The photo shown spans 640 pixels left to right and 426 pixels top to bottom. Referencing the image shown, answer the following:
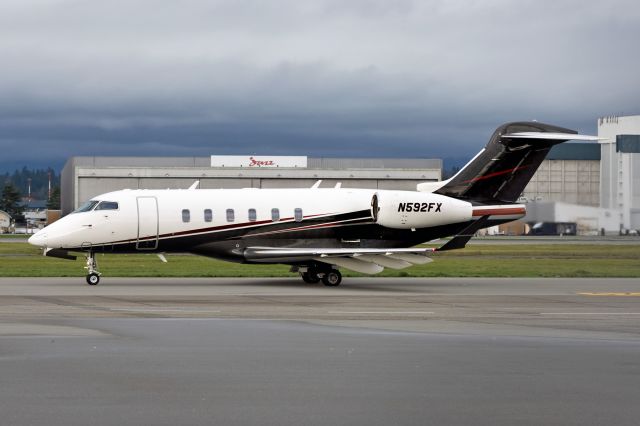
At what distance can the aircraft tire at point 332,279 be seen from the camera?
31172 mm

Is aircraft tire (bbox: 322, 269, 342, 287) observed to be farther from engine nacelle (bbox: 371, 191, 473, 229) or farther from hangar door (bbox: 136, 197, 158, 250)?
hangar door (bbox: 136, 197, 158, 250)

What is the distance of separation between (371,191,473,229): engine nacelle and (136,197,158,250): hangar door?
23.4 feet

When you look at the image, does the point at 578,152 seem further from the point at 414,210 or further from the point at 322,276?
the point at 322,276

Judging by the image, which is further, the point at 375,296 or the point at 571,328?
the point at 375,296

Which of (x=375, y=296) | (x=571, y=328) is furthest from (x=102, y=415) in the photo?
(x=375, y=296)

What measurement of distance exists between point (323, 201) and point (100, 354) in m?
18.8

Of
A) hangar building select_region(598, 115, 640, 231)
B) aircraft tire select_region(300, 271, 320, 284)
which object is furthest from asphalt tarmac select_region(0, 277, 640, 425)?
hangar building select_region(598, 115, 640, 231)

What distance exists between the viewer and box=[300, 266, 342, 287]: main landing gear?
1228 inches

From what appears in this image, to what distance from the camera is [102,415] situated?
9.52 metres

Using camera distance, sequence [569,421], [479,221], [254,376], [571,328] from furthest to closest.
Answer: [479,221]
[571,328]
[254,376]
[569,421]

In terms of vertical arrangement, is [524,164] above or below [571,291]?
above

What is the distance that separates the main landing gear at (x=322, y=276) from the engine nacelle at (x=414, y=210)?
7.54 feet

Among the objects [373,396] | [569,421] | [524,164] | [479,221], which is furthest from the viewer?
[524,164]

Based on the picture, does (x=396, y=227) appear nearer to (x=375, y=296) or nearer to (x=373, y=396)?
(x=375, y=296)
